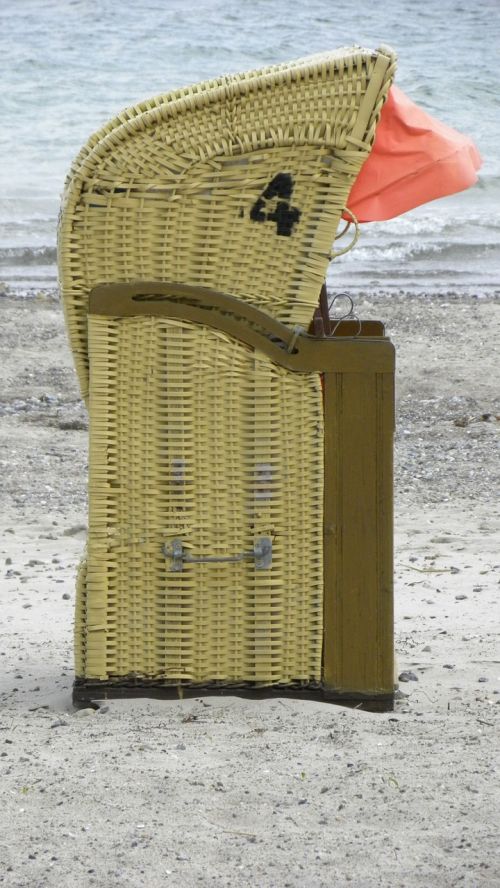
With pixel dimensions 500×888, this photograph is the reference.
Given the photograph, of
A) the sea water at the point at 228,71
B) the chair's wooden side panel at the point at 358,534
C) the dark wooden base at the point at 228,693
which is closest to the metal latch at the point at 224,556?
the chair's wooden side panel at the point at 358,534

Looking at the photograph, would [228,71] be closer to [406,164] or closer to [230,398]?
[406,164]

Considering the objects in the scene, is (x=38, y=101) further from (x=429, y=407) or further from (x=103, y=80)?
(x=429, y=407)

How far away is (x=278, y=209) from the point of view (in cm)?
335

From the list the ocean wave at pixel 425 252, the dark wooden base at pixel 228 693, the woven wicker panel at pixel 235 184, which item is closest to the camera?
the woven wicker panel at pixel 235 184

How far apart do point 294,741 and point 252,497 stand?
2.30ft

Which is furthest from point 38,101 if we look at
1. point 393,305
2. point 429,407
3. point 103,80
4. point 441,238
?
point 429,407

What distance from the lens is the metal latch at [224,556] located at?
3455 millimetres

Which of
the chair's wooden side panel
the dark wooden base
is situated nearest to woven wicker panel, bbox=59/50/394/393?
the chair's wooden side panel

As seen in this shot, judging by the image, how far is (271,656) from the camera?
11.6 ft

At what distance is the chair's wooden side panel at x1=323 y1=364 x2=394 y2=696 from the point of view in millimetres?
3479

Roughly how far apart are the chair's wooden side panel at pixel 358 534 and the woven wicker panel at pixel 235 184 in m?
0.31

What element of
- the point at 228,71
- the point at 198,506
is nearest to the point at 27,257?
the point at 198,506

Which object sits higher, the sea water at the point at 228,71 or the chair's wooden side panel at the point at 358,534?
the sea water at the point at 228,71

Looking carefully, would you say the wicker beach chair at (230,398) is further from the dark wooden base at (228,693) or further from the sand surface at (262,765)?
the sand surface at (262,765)
